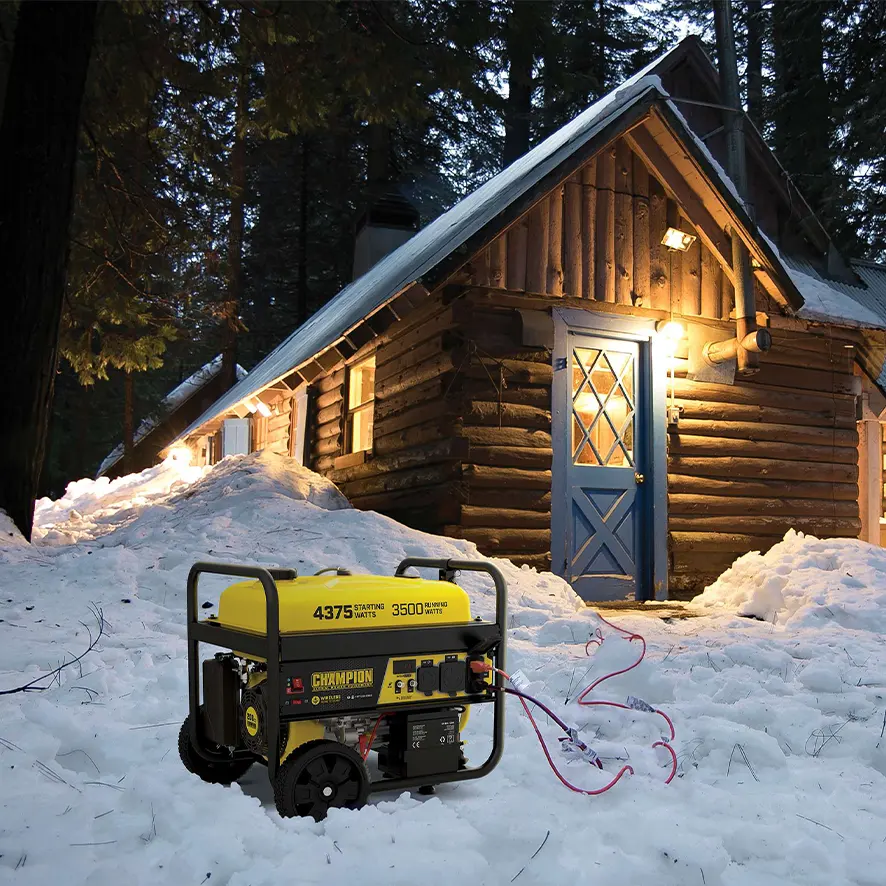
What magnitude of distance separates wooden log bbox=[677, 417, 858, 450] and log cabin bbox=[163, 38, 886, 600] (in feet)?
0.08

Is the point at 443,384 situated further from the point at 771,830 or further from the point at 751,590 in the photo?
the point at 771,830

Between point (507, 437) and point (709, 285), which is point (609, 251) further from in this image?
point (507, 437)

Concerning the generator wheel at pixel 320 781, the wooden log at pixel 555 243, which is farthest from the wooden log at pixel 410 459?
the generator wheel at pixel 320 781

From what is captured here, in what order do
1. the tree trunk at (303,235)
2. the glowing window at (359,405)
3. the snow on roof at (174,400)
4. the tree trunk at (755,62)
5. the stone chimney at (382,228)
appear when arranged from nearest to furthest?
the glowing window at (359,405), the stone chimney at (382,228), the tree trunk at (755,62), the tree trunk at (303,235), the snow on roof at (174,400)

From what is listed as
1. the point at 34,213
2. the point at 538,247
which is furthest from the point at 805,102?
the point at 34,213

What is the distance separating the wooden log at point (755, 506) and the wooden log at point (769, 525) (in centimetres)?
6

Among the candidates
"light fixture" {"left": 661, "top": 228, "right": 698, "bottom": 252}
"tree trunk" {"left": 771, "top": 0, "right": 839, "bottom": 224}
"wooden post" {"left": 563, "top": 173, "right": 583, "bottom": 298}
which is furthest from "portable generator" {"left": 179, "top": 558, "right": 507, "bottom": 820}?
"tree trunk" {"left": 771, "top": 0, "right": 839, "bottom": 224}

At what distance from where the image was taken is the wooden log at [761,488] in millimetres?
10258

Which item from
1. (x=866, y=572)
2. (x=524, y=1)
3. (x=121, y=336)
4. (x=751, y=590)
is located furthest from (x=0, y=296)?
(x=866, y=572)

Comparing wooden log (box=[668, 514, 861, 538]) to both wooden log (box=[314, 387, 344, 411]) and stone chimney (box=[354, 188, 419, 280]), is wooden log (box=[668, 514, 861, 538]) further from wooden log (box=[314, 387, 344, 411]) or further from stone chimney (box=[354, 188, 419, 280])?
stone chimney (box=[354, 188, 419, 280])

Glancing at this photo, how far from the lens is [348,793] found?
130 inches

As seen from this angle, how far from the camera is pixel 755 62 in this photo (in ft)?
87.8

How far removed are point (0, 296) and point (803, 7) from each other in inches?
778

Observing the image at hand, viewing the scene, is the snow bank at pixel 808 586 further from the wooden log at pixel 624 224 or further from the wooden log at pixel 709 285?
the wooden log at pixel 624 224
